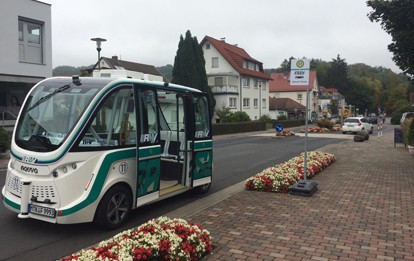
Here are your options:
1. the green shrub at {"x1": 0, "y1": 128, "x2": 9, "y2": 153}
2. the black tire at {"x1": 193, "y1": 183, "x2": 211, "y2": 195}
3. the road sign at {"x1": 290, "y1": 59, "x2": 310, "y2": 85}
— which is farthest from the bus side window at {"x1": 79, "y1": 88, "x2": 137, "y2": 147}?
the green shrub at {"x1": 0, "y1": 128, "x2": 9, "y2": 153}

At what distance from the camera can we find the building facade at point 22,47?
19.4m

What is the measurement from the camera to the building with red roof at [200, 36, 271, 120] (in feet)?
172

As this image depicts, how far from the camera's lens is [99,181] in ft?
18.7

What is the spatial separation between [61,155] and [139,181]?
4.71 feet

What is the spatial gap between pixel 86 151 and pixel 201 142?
9.81 feet

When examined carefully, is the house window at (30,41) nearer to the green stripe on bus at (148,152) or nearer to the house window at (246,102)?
the green stripe on bus at (148,152)

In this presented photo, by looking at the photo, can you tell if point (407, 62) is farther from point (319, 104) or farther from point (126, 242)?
point (319, 104)

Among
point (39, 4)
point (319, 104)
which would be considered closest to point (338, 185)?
point (39, 4)

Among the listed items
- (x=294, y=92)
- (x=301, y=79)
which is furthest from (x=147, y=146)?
(x=294, y=92)

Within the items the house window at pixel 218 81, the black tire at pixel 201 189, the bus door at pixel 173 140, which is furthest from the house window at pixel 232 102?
the bus door at pixel 173 140

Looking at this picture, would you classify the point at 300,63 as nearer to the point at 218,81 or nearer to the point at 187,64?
the point at 187,64

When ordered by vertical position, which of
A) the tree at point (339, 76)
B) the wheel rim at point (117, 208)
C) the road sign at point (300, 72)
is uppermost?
the tree at point (339, 76)

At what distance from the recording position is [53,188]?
5.44 m

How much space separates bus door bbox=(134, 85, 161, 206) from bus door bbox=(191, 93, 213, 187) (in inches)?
46.9
